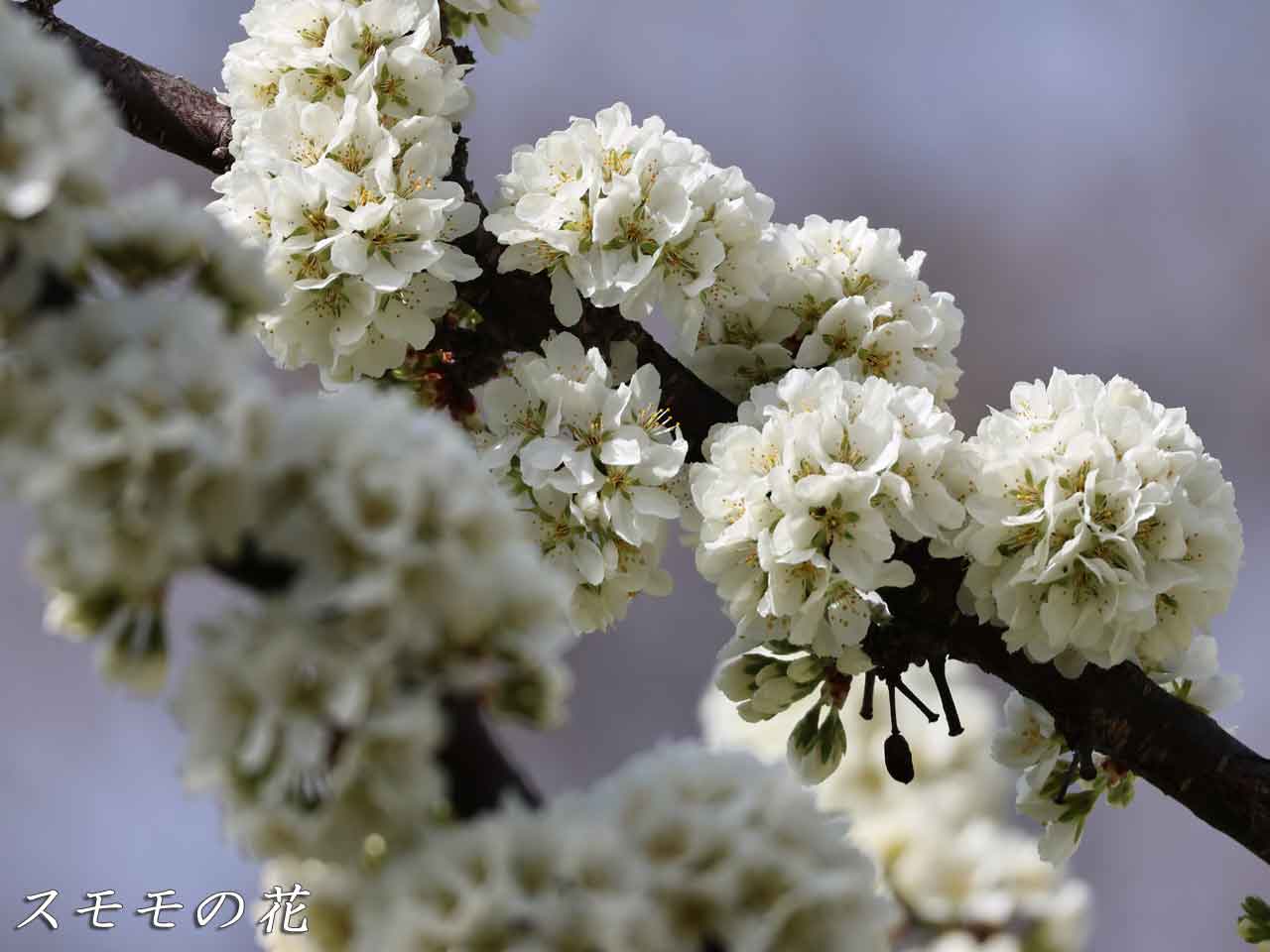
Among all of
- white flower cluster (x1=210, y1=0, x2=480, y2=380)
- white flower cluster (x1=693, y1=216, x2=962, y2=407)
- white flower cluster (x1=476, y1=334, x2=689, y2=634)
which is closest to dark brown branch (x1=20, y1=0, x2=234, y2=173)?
white flower cluster (x1=210, y1=0, x2=480, y2=380)

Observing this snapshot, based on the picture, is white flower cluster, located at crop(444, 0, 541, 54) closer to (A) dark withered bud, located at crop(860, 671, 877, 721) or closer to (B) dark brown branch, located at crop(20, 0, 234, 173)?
(B) dark brown branch, located at crop(20, 0, 234, 173)

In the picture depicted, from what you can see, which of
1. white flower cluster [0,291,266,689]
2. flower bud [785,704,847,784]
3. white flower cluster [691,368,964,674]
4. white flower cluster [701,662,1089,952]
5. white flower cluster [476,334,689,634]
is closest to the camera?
white flower cluster [0,291,266,689]

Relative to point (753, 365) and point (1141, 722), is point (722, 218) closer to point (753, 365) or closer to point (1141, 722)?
point (753, 365)

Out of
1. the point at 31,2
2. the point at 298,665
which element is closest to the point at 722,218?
the point at 31,2

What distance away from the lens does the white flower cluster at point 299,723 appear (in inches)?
27.1

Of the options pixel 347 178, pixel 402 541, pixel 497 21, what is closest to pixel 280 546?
pixel 402 541

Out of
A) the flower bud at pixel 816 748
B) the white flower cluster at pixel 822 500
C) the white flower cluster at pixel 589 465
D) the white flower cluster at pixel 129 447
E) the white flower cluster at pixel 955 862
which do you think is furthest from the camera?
the white flower cluster at pixel 955 862

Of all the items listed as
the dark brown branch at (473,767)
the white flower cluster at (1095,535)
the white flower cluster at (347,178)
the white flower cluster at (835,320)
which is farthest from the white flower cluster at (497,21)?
the dark brown branch at (473,767)

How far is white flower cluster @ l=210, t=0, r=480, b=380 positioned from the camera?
1480 mm

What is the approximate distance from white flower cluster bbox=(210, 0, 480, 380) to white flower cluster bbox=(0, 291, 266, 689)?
0.74 m

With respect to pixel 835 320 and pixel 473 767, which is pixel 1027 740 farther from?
pixel 473 767

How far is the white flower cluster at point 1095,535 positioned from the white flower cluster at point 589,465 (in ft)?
1.00

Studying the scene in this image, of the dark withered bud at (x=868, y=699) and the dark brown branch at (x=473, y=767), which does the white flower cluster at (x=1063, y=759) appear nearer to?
the dark withered bud at (x=868, y=699)

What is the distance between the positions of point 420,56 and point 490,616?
0.97 meters
